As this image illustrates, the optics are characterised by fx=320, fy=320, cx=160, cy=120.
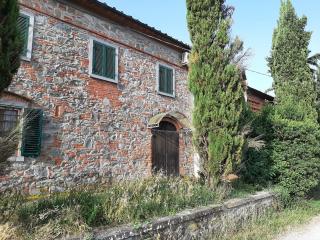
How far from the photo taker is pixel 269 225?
25.7 feet

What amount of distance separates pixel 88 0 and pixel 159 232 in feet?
24.4

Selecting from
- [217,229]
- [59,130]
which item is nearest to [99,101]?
[59,130]

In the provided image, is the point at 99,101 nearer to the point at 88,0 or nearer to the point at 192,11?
the point at 88,0

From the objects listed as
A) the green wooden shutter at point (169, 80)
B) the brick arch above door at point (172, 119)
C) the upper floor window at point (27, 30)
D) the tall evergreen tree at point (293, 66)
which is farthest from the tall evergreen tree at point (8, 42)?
the tall evergreen tree at point (293, 66)

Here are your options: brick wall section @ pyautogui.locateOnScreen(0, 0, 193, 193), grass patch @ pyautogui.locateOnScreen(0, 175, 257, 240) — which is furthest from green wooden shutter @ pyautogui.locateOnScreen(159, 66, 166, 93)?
grass patch @ pyautogui.locateOnScreen(0, 175, 257, 240)

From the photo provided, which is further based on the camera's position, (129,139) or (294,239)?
(129,139)

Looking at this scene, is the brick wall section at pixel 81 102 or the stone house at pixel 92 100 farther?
the brick wall section at pixel 81 102

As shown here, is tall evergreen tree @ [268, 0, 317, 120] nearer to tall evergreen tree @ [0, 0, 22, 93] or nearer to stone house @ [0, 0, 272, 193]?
stone house @ [0, 0, 272, 193]

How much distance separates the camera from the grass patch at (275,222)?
682 cm

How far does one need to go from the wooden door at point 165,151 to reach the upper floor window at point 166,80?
1.63 metres

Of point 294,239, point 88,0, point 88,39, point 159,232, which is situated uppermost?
point 88,0

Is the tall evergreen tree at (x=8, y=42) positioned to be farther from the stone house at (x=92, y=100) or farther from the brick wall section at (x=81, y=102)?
the brick wall section at (x=81, y=102)

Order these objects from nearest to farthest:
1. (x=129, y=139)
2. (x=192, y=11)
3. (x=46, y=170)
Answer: (x=46, y=170)
(x=192, y=11)
(x=129, y=139)

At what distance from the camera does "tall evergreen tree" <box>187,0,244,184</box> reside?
8.38 metres
